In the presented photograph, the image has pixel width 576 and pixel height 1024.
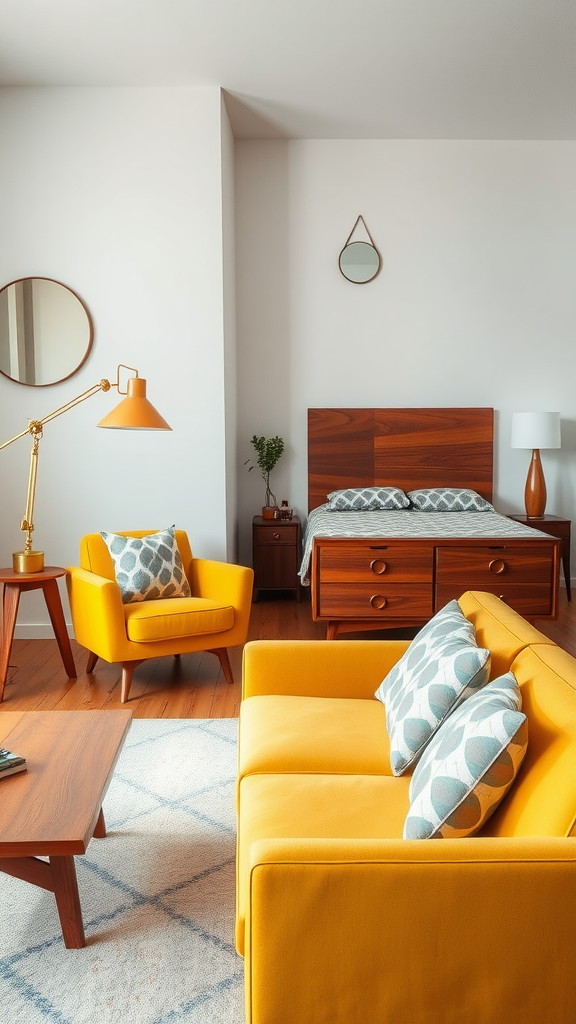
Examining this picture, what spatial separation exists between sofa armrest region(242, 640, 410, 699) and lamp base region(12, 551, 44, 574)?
1.60 metres

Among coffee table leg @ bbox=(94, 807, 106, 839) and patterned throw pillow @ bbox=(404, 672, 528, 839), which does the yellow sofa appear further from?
coffee table leg @ bbox=(94, 807, 106, 839)

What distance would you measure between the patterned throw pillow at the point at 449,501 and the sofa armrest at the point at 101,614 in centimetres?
225

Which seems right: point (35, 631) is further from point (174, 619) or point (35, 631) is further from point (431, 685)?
point (431, 685)

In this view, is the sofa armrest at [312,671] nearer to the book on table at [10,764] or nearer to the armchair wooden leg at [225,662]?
the book on table at [10,764]

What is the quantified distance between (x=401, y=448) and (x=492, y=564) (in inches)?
65.4

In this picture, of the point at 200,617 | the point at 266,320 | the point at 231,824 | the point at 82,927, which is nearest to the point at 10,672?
the point at 200,617

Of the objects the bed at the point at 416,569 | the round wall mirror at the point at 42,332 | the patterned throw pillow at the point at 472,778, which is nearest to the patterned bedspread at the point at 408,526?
the bed at the point at 416,569

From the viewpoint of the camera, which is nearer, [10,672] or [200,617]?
[200,617]

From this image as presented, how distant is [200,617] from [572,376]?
3235 mm

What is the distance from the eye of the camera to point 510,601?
3.76 m

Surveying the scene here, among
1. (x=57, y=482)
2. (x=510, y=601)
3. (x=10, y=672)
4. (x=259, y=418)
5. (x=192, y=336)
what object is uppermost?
(x=192, y=336)

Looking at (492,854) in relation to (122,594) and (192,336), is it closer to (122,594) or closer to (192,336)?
(122,594)

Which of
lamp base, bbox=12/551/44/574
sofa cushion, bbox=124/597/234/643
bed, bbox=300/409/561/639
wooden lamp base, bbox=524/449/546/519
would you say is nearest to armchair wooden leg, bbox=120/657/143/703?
sofa cushion, bbox=124/597/234/643

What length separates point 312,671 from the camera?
2.30 metres
